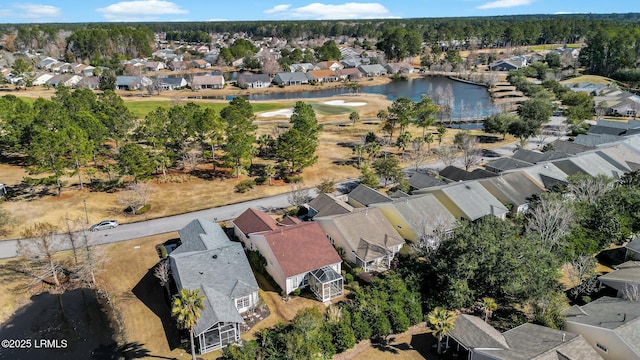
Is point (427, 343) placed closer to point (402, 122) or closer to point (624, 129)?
point (402, 122)

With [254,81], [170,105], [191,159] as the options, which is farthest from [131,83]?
[191,159]

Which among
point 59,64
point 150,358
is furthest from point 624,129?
point 59,64

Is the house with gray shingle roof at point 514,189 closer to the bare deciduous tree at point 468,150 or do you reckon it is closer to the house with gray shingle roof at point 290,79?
the bare deciduous tree at point 468,150

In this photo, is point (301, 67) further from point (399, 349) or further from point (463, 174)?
point (399, 349)

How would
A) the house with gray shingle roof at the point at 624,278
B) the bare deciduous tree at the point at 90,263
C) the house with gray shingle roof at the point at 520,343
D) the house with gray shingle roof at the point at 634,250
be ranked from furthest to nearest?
the house with gray shingle roof at the point at 634,250 → the bare deciduous tree at the point at 90,263 → the house with gray shingle roof at the point at 624,278 → the house with gray shingle roof at the point at 520,343

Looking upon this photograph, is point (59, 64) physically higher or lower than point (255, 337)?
higher

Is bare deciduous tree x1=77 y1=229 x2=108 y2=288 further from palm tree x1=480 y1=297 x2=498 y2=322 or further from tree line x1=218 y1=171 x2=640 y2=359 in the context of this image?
palm tree x1=480 y1=297 x2=498 y2=322

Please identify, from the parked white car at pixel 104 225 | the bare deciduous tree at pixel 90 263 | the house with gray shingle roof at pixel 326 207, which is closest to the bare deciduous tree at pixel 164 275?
the bare deciduous tree at pixel 90 263
